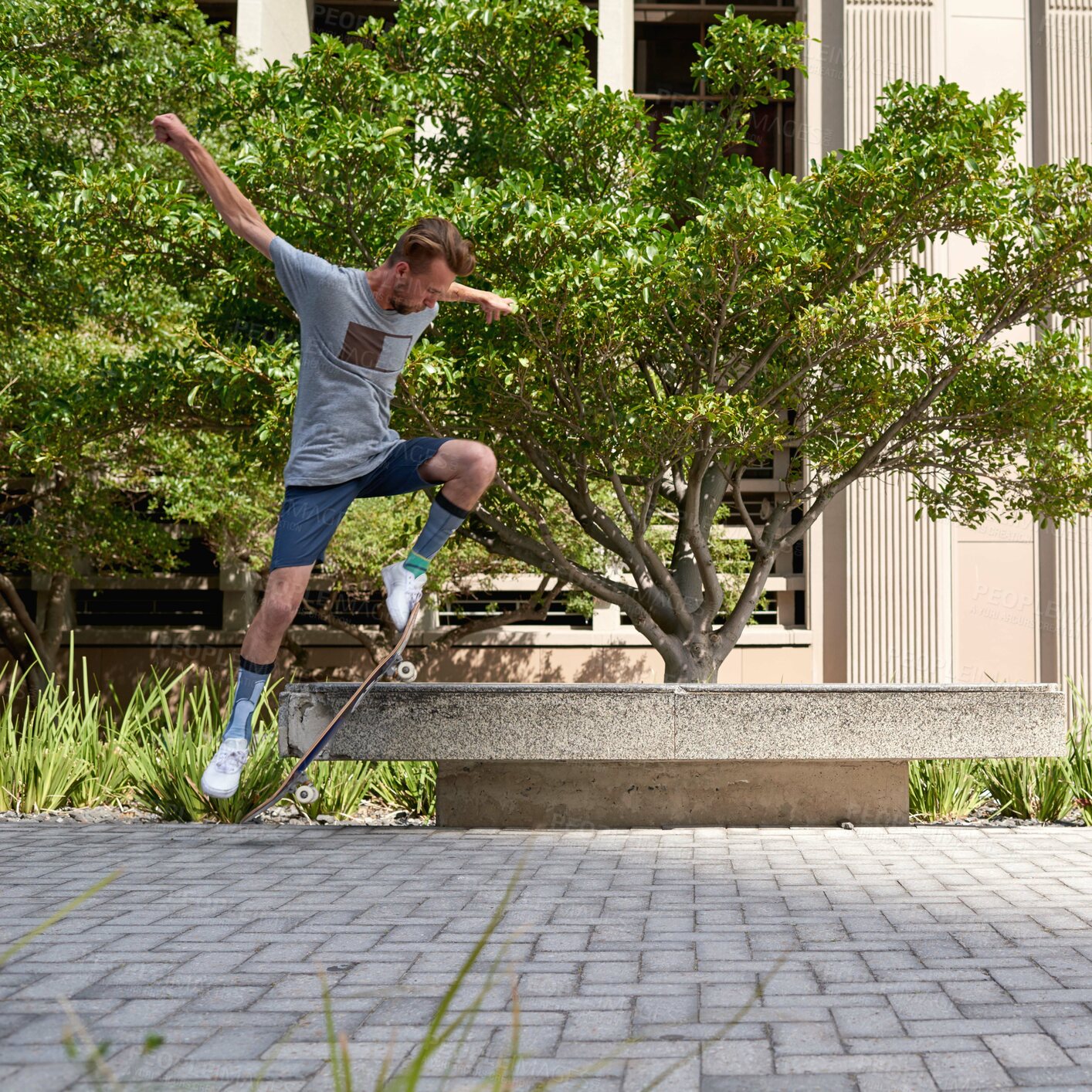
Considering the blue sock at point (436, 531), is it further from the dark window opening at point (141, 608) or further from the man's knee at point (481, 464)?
the dark window opening at point (141, 608)

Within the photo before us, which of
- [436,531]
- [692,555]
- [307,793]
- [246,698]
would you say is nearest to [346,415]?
[436,531]

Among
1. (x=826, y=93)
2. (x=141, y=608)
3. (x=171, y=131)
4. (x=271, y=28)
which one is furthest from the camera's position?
(x=141, y=608)

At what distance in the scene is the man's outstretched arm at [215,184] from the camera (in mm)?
3998

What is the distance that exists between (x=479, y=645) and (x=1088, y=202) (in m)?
12.3

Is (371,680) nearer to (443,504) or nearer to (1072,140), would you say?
(443,504)

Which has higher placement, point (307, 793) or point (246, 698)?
point (246, 698)

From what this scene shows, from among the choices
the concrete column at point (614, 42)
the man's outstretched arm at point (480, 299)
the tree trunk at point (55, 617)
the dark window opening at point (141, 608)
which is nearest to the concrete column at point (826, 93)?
the concrete column at point (614, 42)

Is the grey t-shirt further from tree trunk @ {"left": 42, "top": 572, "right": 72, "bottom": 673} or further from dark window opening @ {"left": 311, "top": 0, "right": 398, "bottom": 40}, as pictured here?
dark window opening @ {"left": 311, "top": 0, "right": 398, "bottom": 40}

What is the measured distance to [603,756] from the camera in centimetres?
607

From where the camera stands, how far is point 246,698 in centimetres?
470

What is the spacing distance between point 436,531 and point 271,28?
55.4ft

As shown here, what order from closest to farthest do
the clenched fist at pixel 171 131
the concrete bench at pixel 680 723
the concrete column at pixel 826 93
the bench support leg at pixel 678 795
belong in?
the clenched fist at pixel 171 131 < the concrete bench at pixel 680 723 < the bench support leg at pixel 678 795 < the concrete column at pixel 826 93

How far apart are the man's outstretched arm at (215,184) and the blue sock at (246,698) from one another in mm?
1676

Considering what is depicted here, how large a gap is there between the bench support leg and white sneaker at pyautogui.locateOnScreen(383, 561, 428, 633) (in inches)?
80.5
